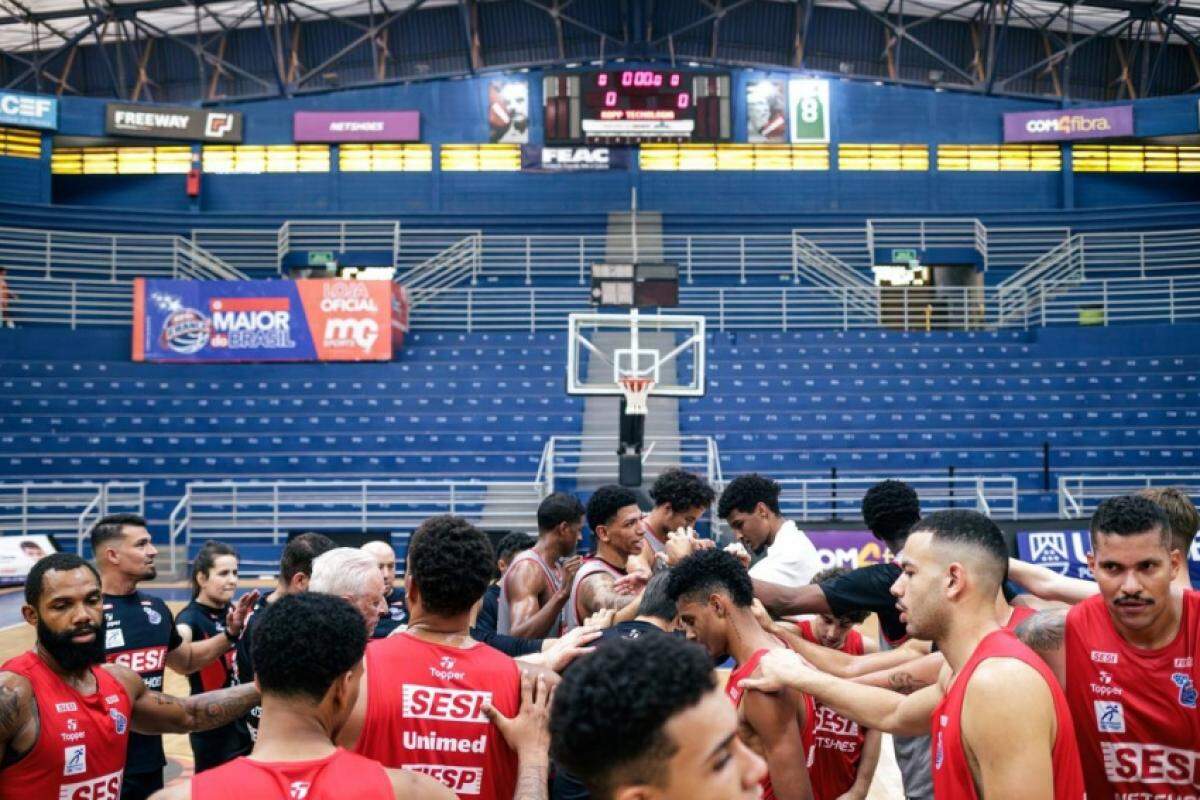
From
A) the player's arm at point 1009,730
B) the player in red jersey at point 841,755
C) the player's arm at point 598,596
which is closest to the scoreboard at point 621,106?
the player's arm at point 598,596

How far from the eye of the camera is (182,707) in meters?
4.28

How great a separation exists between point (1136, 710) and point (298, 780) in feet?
9.15

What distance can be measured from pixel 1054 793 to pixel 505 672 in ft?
5.22

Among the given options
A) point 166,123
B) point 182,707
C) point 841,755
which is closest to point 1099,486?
point 841,755

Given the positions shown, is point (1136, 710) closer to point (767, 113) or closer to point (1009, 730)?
point (1009, 730)

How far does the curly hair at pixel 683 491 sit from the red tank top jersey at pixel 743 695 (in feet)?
7.38

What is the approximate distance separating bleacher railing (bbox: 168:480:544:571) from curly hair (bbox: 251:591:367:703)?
582 inches

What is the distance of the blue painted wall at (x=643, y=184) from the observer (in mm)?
29781

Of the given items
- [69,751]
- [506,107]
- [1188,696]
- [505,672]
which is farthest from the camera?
[506,107]

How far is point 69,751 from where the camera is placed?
3.95 m

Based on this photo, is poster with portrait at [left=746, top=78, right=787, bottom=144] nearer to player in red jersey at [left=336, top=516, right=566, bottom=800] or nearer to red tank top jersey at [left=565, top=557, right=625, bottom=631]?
red tank top jersey at [left=565, top=557, right=625, bottom=631]

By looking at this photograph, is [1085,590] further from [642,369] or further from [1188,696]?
[642,369]

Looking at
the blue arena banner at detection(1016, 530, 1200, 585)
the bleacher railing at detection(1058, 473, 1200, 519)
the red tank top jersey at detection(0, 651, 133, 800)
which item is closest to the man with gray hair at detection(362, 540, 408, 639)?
the red tank top jersey at detection(0, 651, 133, 800)

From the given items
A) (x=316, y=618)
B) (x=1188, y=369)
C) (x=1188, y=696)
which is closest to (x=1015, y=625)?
(x=1188, y=696)
